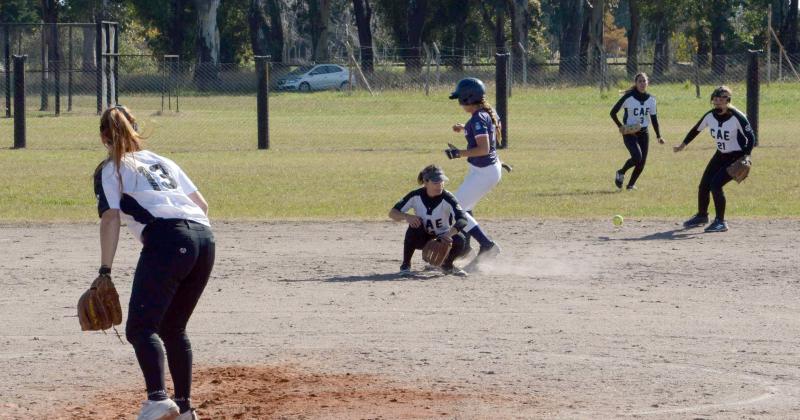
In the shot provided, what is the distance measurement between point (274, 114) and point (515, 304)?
1193 inches

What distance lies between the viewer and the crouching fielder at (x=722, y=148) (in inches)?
546

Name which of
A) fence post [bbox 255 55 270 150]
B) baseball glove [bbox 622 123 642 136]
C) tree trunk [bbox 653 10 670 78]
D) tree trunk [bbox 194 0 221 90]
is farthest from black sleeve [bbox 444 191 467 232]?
tree trunk [bbox 653 10 670 78]

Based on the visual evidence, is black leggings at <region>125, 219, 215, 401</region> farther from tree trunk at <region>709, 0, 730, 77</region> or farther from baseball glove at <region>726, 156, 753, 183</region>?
tree trunk at <region>709, 0, 730, 77</region>

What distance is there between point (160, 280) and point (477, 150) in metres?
5.31

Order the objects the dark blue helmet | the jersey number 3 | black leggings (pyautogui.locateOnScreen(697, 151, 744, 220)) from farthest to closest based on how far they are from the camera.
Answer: black leggings (pyautogui.locateOnScreen(697, 151, 744, 220))
the dark blue helmet
the jersey number 3

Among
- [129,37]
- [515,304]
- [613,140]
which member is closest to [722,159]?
[515,304]

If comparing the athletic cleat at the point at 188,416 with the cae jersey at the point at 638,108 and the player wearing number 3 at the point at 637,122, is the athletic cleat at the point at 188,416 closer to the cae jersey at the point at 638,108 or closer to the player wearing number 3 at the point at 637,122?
the player wearing number 3 at the point at 637,122

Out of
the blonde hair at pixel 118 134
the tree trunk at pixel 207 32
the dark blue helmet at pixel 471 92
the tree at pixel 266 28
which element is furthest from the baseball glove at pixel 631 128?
the tree at pixel 266 28

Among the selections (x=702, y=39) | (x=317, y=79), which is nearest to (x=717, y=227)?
(x=317, y=79)

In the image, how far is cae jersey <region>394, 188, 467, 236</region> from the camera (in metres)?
10.8

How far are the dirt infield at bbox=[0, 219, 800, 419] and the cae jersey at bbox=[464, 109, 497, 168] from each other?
1.00 metres

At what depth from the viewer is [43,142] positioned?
28.0 metres

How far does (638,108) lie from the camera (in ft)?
60.1

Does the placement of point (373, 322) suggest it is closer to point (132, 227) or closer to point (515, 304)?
point (515, 304)
